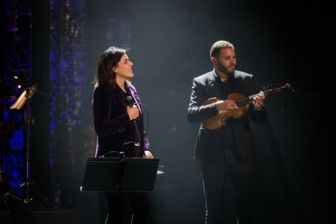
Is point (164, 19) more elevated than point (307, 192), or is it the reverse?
point (164, 19)

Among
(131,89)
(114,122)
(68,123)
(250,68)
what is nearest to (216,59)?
(131,89)

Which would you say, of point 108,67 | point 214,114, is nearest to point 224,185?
point 214,114

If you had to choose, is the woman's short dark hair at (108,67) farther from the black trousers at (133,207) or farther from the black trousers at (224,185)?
the black trousers at (224,185)

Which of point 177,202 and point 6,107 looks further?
point 6,107

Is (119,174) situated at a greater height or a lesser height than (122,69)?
lesser

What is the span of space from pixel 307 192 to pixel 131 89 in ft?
10.7

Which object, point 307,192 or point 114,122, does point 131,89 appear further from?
point 307,192

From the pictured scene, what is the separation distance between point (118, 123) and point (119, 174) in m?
0.57

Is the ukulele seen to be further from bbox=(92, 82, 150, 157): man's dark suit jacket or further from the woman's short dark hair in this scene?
the woman's short dark hair

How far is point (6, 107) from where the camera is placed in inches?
359

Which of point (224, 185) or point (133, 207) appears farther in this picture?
point (224, 185)

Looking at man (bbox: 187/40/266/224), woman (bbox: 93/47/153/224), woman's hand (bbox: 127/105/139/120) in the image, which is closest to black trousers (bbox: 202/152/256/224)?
man (bbox: 187/40/266/224)

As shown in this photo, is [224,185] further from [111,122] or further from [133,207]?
[111,122]

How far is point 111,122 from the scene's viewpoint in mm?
4824
